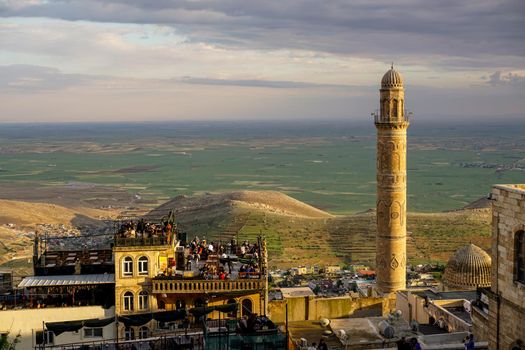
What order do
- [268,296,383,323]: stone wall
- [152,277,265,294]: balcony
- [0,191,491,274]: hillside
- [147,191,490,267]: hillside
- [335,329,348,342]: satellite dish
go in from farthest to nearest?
[0,191,491,274]: hillside, [147,191,490,267]: hillside, [268,296,383,323]: stone wall, [152,277,265,294]: balcony, [335,329,348,342]: satellite dish

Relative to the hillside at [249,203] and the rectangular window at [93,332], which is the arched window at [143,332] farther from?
the hillside at [249,203]

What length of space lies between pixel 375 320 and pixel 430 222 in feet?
189

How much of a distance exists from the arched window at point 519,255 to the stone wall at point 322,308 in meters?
13.1

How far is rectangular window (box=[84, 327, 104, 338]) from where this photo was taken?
85.1 feet

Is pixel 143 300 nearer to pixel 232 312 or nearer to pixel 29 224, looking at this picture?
pixel 232 312

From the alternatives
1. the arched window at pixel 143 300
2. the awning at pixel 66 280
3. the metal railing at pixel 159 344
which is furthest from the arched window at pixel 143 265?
the metal railing at pixel 159 344

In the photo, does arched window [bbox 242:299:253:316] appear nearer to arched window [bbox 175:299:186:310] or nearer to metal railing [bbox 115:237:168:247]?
arched window [bbox 175:299:186:310]

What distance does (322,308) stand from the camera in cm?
3073

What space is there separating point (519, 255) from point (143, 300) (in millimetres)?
15492

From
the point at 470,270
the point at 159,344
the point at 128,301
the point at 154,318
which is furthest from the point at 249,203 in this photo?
the point at 159,344

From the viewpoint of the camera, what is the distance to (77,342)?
2478 cm

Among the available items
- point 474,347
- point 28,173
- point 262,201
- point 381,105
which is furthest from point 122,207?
point 474,347

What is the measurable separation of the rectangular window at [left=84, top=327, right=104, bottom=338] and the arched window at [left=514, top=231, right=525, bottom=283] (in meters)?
15.7

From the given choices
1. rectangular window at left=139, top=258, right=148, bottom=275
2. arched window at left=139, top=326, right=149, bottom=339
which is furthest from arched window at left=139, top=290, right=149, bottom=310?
arched window at left=139, top=326, right=149, bottom=339
